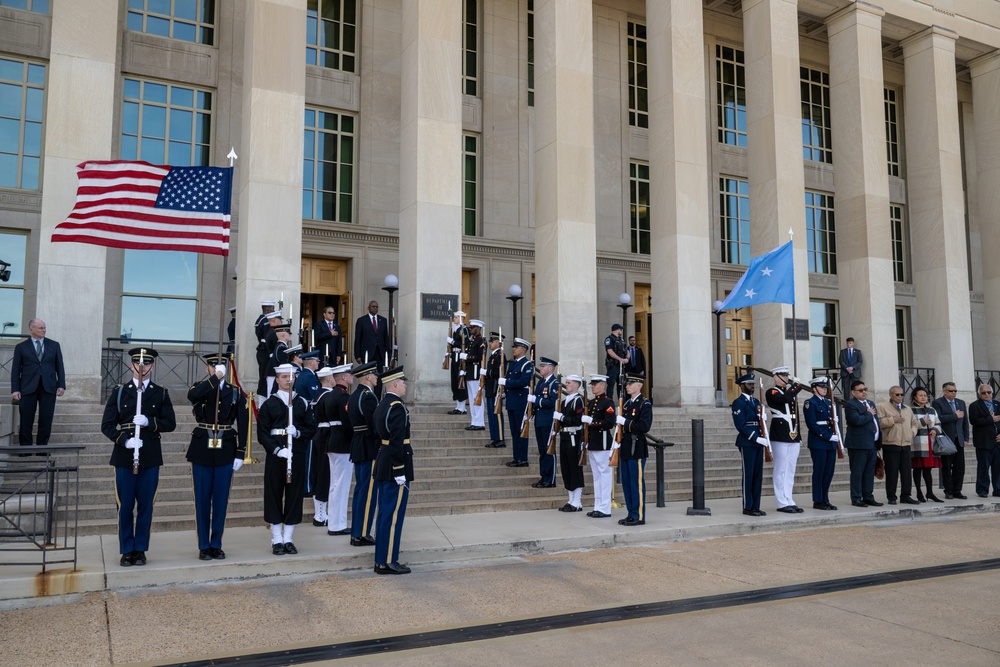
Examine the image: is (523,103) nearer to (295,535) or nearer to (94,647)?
(295,535)

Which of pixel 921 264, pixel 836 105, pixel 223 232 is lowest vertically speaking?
pixel 223 232

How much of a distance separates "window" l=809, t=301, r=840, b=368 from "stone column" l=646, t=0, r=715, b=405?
10.4 metres

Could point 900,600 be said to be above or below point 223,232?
below

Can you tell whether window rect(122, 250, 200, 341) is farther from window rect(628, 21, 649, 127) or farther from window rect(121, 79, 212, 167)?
window rect(628, 21, 649, 127)

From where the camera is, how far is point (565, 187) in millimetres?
17672

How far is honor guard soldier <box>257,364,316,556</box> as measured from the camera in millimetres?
8570

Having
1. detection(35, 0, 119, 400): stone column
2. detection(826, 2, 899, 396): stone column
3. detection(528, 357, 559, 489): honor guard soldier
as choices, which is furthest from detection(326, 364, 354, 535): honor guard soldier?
detection(826, 2, 899, 396): stone column

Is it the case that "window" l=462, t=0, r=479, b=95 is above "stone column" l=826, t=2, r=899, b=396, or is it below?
above

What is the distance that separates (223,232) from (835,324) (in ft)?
76.2

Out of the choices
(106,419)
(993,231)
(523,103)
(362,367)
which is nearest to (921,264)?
(993,231)

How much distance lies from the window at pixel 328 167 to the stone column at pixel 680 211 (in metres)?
8.03

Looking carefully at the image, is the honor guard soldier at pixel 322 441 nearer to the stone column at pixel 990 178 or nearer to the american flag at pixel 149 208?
the american flag at pixel 149 208

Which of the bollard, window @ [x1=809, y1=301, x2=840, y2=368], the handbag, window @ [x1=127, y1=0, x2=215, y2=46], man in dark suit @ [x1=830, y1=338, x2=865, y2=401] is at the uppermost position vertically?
window @ [x1=127, y1=0, x2=215, y2=46]

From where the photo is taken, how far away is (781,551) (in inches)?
382
